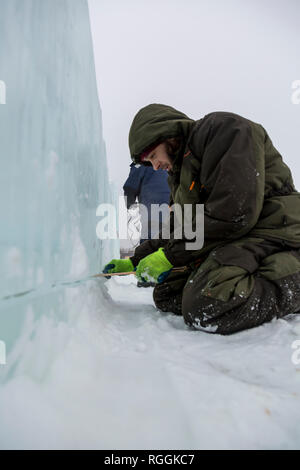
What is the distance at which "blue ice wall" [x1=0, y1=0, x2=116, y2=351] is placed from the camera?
504mm

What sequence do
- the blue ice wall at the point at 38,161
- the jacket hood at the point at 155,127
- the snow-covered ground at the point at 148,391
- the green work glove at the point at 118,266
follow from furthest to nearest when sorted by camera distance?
the green work glove at the point at 118,266, the jacket hood at the point at 155,127, the blue ice wall at the point at 38,161, the snow-covered ground at the point at 148,391

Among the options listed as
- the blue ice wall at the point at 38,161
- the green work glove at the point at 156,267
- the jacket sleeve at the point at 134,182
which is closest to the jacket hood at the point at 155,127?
the blue ice wall at the point at 38,161

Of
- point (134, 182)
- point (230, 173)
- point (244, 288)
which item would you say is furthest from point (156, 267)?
point (134, 182)

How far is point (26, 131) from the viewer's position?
0.59 meters

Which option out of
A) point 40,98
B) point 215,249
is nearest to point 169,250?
point 215,249

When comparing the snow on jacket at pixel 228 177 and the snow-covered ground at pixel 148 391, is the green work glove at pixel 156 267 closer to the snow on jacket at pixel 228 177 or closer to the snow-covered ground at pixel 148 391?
the snow on jacket at pixel 228 177

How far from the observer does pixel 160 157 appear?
1.16 meters

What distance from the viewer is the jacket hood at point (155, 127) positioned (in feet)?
3.44

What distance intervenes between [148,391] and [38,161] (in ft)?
1.89

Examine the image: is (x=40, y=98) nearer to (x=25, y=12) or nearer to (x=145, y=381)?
(x=25, y=12)

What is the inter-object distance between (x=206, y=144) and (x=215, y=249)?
402 millimetres

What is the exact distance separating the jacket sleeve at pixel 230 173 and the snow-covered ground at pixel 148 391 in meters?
0.38

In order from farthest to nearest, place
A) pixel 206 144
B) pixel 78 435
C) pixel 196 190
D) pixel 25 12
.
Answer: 1. pixel 196 190
2. pixel 206 144
3. pixel 25 12
4. pixel 78 435

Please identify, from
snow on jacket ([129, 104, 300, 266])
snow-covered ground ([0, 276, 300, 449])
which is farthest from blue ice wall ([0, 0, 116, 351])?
snow on jacket ([129, 104, 300, 266])
